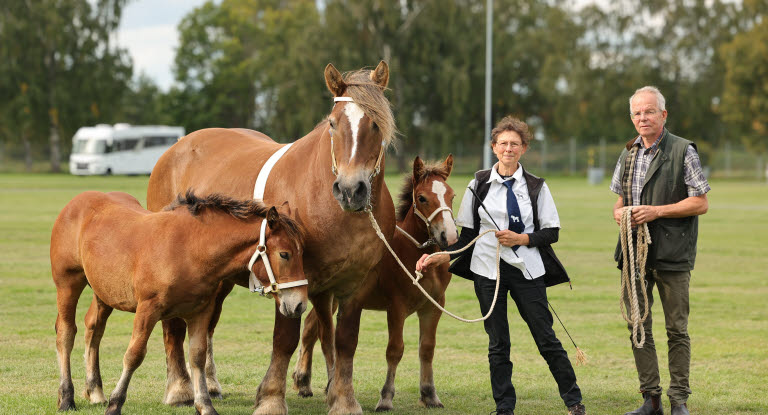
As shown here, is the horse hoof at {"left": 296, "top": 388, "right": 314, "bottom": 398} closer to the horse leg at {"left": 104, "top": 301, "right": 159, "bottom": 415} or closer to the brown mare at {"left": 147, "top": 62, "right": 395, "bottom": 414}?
the brown mare at {"left": 147, "top": 62, "right": 395, "bottom": 414}

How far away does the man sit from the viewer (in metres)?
6.22

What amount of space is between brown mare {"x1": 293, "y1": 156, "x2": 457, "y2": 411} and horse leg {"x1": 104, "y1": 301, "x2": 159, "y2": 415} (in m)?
1.51

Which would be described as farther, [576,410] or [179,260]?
[576,410]

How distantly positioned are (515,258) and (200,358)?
2.36 metres

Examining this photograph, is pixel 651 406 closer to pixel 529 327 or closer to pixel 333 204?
pixel 529 327

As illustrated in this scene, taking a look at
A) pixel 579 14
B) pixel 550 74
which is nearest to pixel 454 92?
pixel 550 74

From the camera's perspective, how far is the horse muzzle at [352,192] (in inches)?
215

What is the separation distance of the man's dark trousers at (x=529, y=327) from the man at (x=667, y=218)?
2.33 feet

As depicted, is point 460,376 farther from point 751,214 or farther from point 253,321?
point 751,214

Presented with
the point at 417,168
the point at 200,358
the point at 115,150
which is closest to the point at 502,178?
the point at 417,168

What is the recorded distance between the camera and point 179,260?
18.9 ft

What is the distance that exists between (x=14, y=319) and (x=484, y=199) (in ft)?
21.2

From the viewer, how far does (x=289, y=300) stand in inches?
219

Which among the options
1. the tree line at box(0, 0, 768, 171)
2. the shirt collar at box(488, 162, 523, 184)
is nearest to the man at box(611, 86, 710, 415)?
the shirt collar at box(488, 162, 523, 184)
